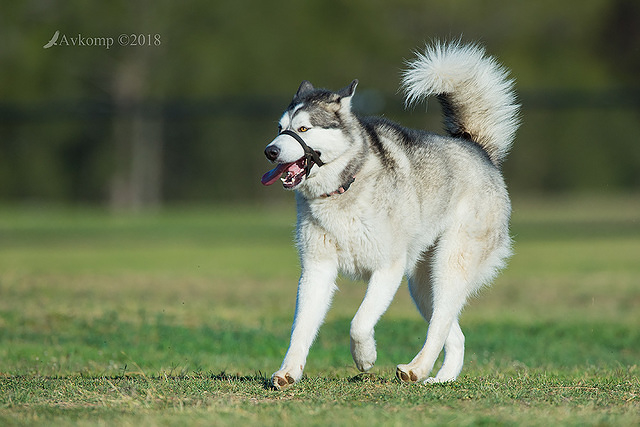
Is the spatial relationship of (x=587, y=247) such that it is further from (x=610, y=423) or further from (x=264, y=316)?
(x=610, y=423)

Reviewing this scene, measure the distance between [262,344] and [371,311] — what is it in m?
2.75

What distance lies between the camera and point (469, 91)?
6777 millimetres

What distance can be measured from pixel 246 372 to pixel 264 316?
356 centimetres

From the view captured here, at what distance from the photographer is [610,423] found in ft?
13.8

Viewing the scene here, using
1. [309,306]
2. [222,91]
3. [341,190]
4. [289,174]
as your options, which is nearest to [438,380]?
[309,306]

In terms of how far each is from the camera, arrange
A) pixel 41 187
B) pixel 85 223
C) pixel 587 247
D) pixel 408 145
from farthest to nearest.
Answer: pixel 41 187, pixel 85 223, pixel 587 247, pixel 408 145

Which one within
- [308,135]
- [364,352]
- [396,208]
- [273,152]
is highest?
[308,135]

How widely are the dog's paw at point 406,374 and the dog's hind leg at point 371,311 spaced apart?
9.0 inches

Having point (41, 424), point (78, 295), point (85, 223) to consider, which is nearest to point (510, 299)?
point (78, 295)

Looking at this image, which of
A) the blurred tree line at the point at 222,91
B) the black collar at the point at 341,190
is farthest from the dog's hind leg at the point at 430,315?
the blurred tree line at the point at 222,91

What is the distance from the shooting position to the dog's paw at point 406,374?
17.4ft

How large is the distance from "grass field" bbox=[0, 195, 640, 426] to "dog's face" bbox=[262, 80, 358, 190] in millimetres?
1265

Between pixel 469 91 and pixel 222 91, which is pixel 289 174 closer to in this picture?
pixel 469 91

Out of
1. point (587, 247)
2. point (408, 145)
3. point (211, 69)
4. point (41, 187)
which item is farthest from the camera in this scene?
point (211, 69)
